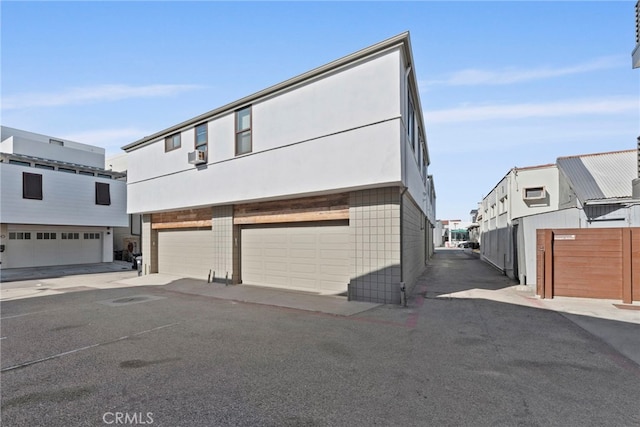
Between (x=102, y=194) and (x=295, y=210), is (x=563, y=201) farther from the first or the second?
(x=102, y=194)

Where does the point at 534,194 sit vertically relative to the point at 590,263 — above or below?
above

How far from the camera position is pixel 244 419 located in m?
3.48

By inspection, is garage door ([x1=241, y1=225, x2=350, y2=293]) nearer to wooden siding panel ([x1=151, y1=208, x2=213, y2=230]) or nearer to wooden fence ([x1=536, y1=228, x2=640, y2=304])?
wooden siding panel ([x1=151, y1=208, x2=213, y2=230])

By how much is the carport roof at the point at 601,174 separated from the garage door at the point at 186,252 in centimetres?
1570

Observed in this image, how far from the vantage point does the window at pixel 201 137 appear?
14320 mm

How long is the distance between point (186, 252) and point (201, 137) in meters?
6.00

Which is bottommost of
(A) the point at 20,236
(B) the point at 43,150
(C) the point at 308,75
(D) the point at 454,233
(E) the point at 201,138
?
(D) the point at 454,233

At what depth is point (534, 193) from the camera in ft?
61.5

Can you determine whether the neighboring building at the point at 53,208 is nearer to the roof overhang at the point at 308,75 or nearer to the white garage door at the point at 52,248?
the white garage door at the point at 52,248

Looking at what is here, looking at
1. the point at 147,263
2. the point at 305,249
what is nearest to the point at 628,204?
the point at 305,249

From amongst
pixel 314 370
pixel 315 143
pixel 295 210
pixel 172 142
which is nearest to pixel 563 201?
pixel 315 143

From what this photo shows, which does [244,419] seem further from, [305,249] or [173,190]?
[173,190]

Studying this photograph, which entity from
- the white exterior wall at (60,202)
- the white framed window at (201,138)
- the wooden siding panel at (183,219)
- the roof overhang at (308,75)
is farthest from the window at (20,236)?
the white framed window at (201,138)

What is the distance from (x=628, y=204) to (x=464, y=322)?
8396 millimetres
